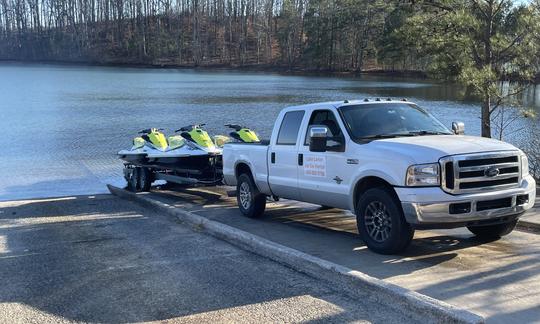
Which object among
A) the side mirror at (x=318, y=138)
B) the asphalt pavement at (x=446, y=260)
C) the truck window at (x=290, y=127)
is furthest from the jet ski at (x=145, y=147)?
the side mirror at (x=318, y=138)

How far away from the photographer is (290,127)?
9125 millimetres

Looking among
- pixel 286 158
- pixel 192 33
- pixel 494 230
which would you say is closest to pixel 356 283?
pixel 494 230

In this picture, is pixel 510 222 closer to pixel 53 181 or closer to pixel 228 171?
pixel 228 171

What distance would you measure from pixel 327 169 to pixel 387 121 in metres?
1.02

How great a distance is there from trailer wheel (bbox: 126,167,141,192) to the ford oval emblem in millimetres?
11548

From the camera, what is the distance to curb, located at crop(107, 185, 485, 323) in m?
4.81

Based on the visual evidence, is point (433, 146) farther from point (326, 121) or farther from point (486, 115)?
point (486, 115)

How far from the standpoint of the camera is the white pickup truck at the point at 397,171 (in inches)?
252

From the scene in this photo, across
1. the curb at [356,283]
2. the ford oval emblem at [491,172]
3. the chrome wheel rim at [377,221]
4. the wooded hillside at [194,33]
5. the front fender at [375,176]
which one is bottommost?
the curb at [356,283]

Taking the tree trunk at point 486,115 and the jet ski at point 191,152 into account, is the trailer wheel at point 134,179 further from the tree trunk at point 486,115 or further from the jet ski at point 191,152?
the tree trunk at point 486,115

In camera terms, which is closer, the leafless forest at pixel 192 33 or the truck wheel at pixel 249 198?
the truck wheel at pixel 249 198

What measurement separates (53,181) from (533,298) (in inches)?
652

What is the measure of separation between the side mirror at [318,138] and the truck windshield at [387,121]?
37 cm

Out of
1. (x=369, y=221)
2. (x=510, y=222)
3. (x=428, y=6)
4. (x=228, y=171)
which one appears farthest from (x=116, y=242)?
(x=428, y=6)
